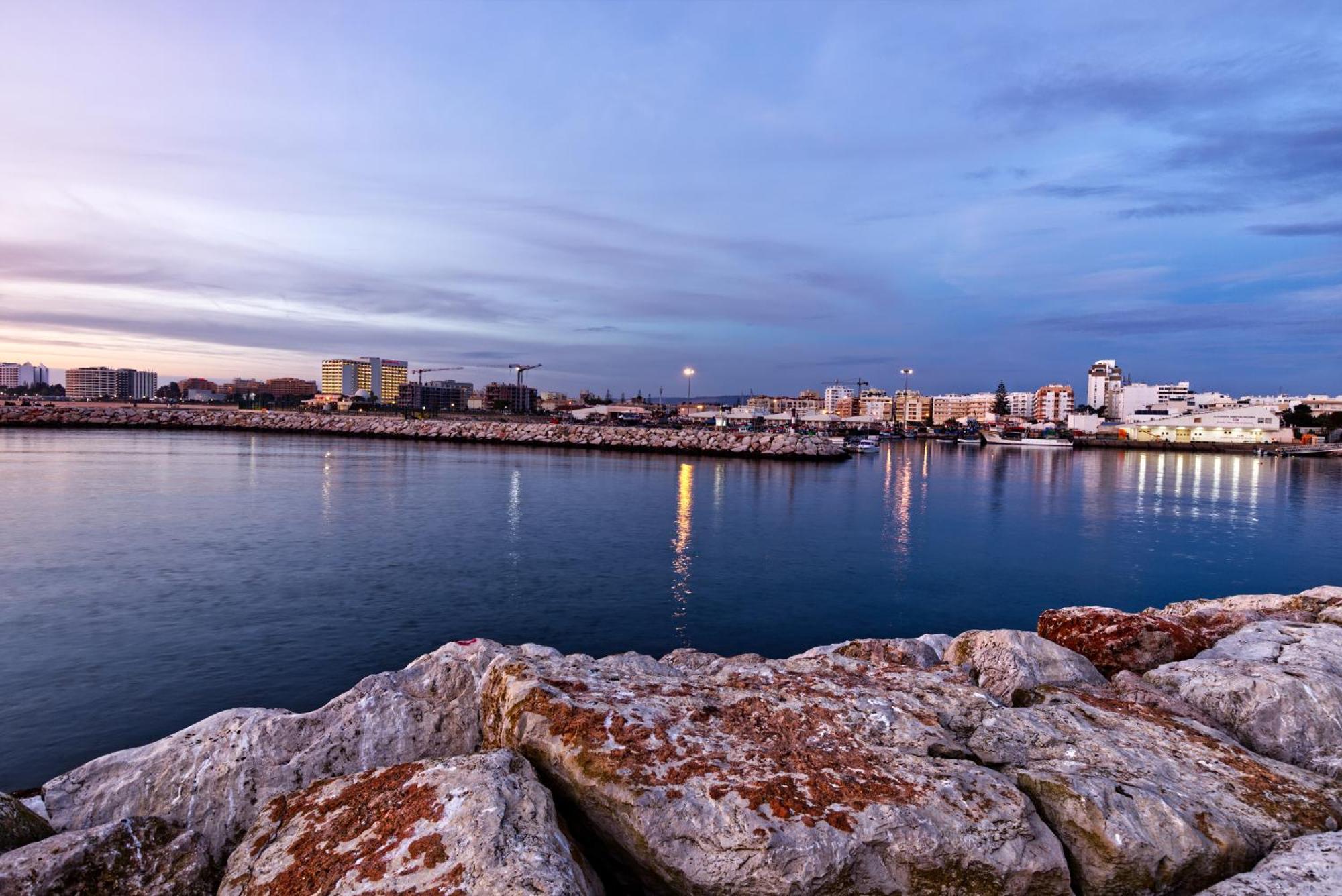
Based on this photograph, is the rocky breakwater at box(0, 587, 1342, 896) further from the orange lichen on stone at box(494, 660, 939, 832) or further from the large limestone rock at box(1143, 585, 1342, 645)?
the large limestone rock at box(1143, 585, 1342, 645)

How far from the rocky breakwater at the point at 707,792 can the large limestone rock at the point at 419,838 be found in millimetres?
13

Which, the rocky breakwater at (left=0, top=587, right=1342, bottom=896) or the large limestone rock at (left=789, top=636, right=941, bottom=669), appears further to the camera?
the large limestone rock at (left=789, top=636, right=941, bottom=669)

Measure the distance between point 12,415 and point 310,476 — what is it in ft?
272

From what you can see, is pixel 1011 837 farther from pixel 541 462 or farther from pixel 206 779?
pixel 541 462

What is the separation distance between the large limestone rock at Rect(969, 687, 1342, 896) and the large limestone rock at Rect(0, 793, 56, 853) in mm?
6185

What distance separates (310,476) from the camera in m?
44.9

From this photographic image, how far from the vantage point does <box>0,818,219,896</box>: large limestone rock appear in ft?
11.9

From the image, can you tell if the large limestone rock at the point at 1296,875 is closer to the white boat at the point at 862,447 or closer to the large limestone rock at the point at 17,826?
the large limestone rock at the point at 17,826

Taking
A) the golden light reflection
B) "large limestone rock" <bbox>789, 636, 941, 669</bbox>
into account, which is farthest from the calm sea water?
"large limestone rock" <bbox>789, 636, 941, 669</bbox>

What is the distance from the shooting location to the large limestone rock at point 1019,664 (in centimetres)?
705

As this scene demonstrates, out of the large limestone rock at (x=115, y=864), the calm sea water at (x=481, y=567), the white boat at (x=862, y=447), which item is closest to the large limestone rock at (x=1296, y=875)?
the large limestone rock at (x=115, y=864)

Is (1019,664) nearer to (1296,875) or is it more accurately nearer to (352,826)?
(1296,875)

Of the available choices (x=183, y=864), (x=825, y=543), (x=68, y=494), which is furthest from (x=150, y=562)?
(x=825, y=543)

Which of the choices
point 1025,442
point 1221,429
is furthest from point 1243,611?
point 1221,429
